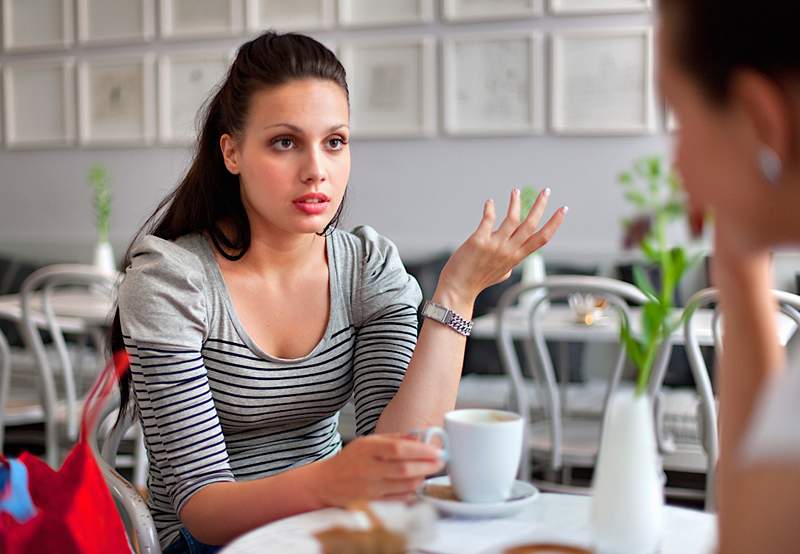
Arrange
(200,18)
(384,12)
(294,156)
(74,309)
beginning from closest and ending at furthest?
(294,156)
(74,309)
(384,12)
(200,18)

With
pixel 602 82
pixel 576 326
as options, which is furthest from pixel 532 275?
pixel 602 82

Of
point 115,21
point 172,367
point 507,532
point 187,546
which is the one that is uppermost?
point 115,21

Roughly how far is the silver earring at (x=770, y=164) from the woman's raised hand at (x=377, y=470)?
21.2 inches

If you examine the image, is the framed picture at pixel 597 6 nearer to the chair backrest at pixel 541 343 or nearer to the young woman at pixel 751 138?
the chair backrest at pixel 541 343

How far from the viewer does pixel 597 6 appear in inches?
165

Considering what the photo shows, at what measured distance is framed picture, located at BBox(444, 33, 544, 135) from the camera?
14.2ft

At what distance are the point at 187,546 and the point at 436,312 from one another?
0.45 metres

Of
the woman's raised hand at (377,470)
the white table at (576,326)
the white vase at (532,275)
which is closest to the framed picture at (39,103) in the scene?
the white vase at (532,275)

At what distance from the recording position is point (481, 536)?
0.95 m

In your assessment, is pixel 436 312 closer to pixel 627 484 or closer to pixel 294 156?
pixel 294 156

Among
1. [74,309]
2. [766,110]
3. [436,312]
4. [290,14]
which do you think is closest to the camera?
[766,110]

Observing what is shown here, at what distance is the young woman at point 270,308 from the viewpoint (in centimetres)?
128

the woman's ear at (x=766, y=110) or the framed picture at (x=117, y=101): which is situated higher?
the framed picture at (x=117, y=101)

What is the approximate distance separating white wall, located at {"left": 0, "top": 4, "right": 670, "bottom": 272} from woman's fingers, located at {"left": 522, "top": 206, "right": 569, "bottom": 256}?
2780mm
